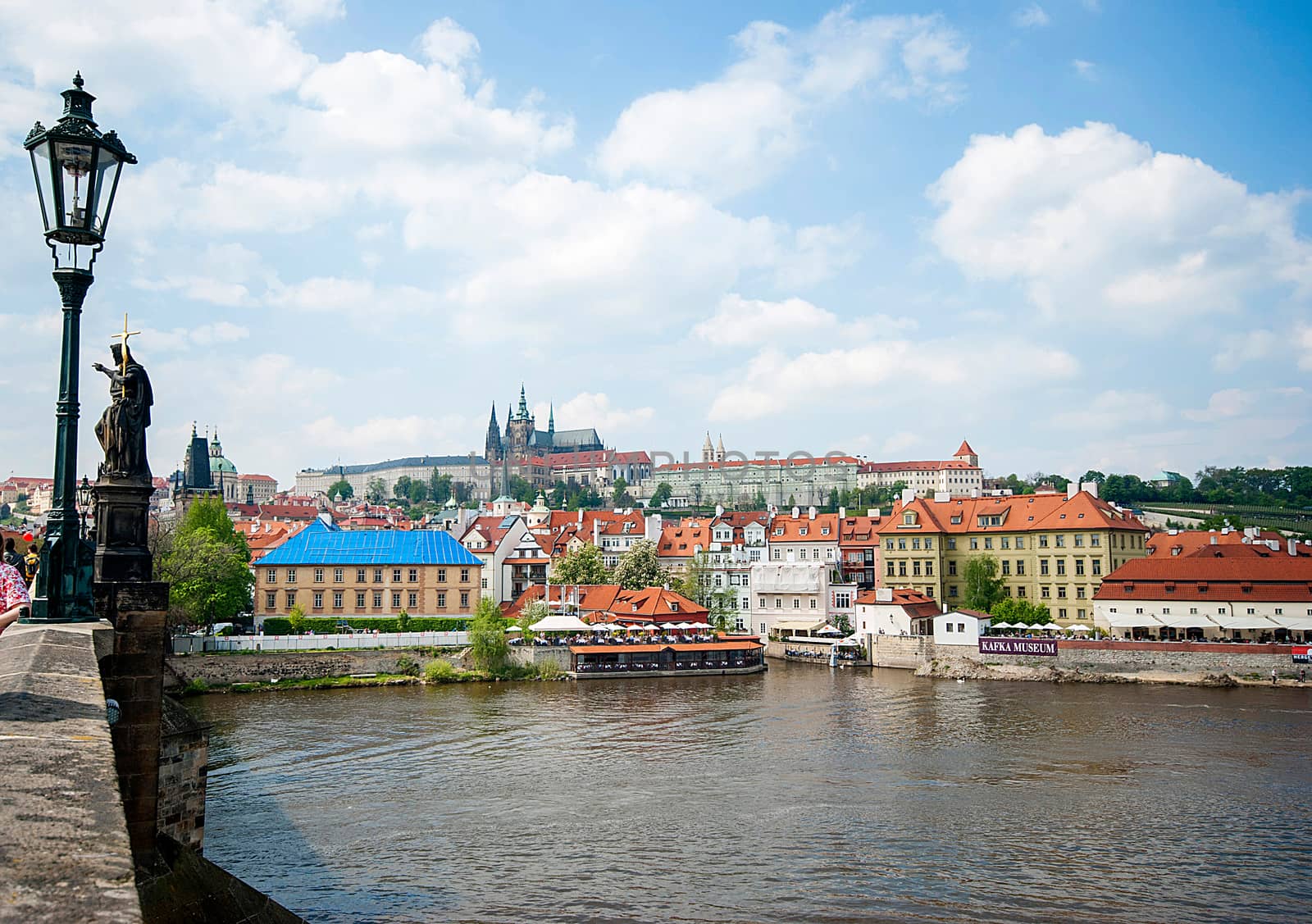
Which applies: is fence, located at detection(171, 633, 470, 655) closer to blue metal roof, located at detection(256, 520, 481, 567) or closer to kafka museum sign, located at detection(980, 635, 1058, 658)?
blue metal roof, located at detection(256, 520, 481, 567)

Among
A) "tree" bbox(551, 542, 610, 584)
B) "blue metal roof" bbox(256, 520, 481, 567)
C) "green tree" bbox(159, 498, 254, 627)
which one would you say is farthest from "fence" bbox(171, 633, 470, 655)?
"tree" bbox(551, 542, 610, 584)

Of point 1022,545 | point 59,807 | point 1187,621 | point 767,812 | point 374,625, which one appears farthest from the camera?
point 1022,545

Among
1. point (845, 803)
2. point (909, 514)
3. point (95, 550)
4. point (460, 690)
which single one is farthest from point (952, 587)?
point (95, 550)

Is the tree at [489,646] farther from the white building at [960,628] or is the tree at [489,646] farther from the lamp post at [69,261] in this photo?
the lamp post at [69,261]

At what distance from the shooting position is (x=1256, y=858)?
20250 millimetres

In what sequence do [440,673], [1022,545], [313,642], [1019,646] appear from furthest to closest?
[1022,545], [1019,646], [313,642], [440,673]

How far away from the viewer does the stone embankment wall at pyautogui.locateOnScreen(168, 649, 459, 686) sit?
4650 centimetres

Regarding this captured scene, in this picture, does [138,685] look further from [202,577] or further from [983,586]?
[983,586]

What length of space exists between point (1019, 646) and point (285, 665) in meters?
36.5

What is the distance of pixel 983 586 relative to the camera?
61.9m

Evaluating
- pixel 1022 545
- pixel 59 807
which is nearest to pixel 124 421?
pixel 59 807

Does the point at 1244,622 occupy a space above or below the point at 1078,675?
above

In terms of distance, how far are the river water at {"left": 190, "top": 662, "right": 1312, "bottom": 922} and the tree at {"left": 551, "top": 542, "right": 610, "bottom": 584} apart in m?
27.9

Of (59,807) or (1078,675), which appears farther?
(1078,675)
